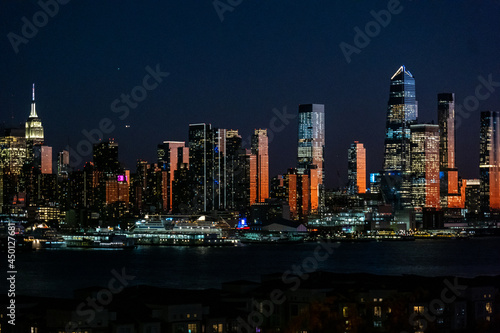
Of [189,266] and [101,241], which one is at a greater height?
[189,266]

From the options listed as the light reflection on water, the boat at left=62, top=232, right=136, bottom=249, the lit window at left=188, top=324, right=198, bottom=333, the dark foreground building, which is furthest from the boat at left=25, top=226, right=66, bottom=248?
the lit window at left=188, top=324, right=198, bottom=333

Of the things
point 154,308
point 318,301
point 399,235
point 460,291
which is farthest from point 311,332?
point 399,235

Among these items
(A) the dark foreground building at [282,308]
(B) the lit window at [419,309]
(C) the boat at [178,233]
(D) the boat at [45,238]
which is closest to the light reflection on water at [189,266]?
(D) the boat at [45,238]

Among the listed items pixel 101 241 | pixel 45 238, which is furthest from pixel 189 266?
pixel 45 238

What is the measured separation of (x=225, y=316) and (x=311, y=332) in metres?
1.76

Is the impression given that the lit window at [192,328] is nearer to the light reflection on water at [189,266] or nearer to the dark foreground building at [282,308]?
the dark foreground building at [282,308]

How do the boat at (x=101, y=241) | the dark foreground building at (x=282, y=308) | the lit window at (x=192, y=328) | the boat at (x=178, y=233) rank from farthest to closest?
the boat at (x=178, y=233)
the boat at (x=101, y=241)
the lit window at (x=192, y=328)
the dark foreground building at (x=282, y=308)

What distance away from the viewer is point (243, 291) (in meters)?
21.0

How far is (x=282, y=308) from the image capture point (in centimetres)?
1975

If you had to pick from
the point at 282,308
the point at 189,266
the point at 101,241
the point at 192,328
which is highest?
the point at 282,308

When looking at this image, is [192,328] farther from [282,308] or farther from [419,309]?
[419,309]

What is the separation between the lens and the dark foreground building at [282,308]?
17328 mm

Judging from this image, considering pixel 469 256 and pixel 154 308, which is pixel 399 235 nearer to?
pixel 469 256

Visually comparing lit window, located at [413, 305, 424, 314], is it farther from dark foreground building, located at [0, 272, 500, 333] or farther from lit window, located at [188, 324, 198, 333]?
lit window, located at [188, 324, 198, 333]
